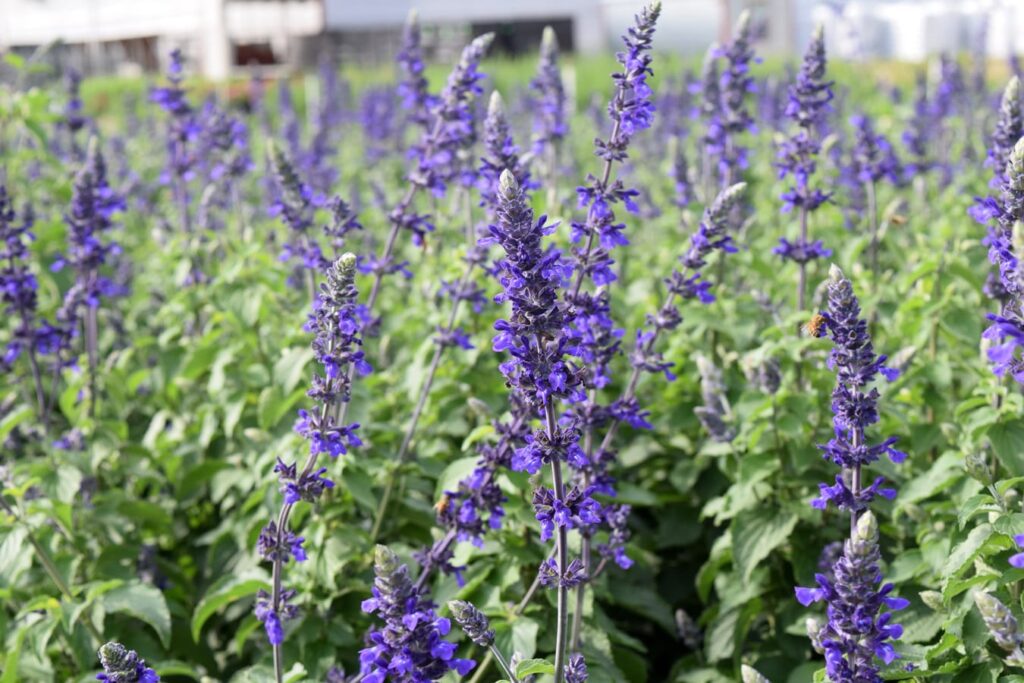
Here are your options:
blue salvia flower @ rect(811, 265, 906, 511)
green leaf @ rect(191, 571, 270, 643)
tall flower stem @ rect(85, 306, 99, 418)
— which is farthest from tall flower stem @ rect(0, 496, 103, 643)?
blue salvia flower @ rect(811, 265, 906, 511)

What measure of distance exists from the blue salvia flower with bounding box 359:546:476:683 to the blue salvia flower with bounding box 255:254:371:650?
710 mm

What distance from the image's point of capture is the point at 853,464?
10.9ft

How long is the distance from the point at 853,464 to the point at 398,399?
2682mm

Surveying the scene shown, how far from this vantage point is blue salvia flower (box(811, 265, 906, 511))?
3.24 meters

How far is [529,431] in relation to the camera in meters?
3.90

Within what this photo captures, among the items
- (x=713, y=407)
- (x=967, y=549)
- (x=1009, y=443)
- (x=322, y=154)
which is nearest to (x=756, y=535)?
(x=713, y=407)

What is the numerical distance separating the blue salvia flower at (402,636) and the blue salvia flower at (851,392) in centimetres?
113

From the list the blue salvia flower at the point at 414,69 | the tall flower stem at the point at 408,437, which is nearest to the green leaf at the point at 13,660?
the tall flower stem at the point at 408,437

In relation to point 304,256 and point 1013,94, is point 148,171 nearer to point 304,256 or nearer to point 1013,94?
point 304,256

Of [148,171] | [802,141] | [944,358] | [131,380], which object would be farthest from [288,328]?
[148,171]

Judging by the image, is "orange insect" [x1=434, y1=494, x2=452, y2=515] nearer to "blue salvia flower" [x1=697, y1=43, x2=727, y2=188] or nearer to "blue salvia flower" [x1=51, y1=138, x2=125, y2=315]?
"blue salvia flower" [x1=51, y1=138, x2=125, y2=315]

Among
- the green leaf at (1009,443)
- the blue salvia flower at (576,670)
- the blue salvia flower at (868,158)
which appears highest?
the blue salvia flower at (868,158)

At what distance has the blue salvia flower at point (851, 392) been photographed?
10.6 feet

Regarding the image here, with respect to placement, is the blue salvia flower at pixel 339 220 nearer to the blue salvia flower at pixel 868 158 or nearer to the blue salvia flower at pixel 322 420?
the blue salvia flower at pixel 322 420
